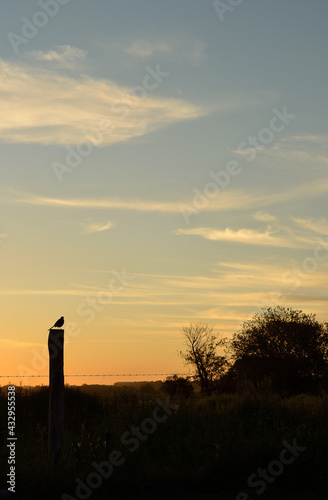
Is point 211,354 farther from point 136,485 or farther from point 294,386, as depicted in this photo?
point 136,485

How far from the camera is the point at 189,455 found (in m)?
14.3

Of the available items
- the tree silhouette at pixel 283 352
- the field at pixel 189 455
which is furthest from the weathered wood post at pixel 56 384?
the tree silhouette at pixel 283 352

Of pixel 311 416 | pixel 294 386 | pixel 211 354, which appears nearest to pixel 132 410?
pixel 311 416

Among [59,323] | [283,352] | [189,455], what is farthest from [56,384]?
[283,352]

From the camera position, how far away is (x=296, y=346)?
5047cm

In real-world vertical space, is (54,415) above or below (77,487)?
above

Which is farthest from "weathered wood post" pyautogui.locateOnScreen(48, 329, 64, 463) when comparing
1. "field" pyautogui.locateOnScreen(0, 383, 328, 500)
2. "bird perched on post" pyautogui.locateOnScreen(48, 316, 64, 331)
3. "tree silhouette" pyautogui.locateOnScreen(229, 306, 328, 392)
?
"tree silhouette" pyautogui.locateOnScreen(229, 306, 328, 392)

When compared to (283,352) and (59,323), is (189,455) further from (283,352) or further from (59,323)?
(283,352)

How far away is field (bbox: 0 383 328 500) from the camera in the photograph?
40.2 ft

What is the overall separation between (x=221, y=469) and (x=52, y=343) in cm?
474

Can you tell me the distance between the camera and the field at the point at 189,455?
12.2 meters

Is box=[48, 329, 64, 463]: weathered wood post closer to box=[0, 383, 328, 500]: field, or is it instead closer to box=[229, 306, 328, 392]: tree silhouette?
box=[0, 383, 328, 500]: field

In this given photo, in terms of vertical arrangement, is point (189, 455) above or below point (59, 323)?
below

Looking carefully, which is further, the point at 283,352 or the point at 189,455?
the point at 283,352
